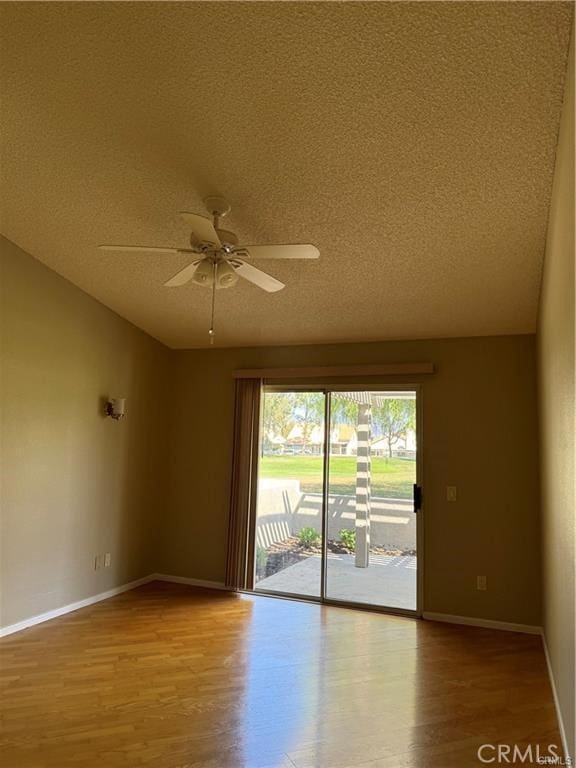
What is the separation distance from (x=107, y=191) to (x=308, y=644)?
330cm

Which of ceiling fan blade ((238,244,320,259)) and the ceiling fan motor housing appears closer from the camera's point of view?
ceiling fan blade ((238,244,320,259))

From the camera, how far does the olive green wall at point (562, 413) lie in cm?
190

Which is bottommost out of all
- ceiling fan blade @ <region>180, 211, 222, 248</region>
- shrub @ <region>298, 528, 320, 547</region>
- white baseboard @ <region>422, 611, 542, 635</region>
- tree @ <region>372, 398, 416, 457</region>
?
white baseboard @ <region>422, 611, 542, 635</region>

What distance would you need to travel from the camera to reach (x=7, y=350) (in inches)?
142

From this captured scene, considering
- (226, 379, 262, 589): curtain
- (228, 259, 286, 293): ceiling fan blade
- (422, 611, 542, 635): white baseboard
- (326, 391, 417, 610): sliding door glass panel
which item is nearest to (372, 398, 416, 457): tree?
(326, 391, 417, 610): sliding door glass panel

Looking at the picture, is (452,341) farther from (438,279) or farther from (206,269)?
(206,269)

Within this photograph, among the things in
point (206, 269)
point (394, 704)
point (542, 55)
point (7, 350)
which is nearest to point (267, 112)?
point (206, 269)

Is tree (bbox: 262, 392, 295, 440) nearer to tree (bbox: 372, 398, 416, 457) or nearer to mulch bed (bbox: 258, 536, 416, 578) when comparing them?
tree (bbox: 372, 398, 416, 457)

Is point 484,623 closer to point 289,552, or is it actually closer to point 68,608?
point 289,552

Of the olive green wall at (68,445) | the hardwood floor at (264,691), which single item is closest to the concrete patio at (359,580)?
the hardwood floor at (264,691)

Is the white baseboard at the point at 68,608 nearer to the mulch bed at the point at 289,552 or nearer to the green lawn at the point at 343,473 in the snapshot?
the mulch bed at the point at 289,552

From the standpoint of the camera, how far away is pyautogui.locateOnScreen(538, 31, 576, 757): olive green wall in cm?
190

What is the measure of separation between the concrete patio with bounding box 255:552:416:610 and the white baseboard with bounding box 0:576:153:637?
1372mm

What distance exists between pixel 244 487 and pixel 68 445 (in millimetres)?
1688
